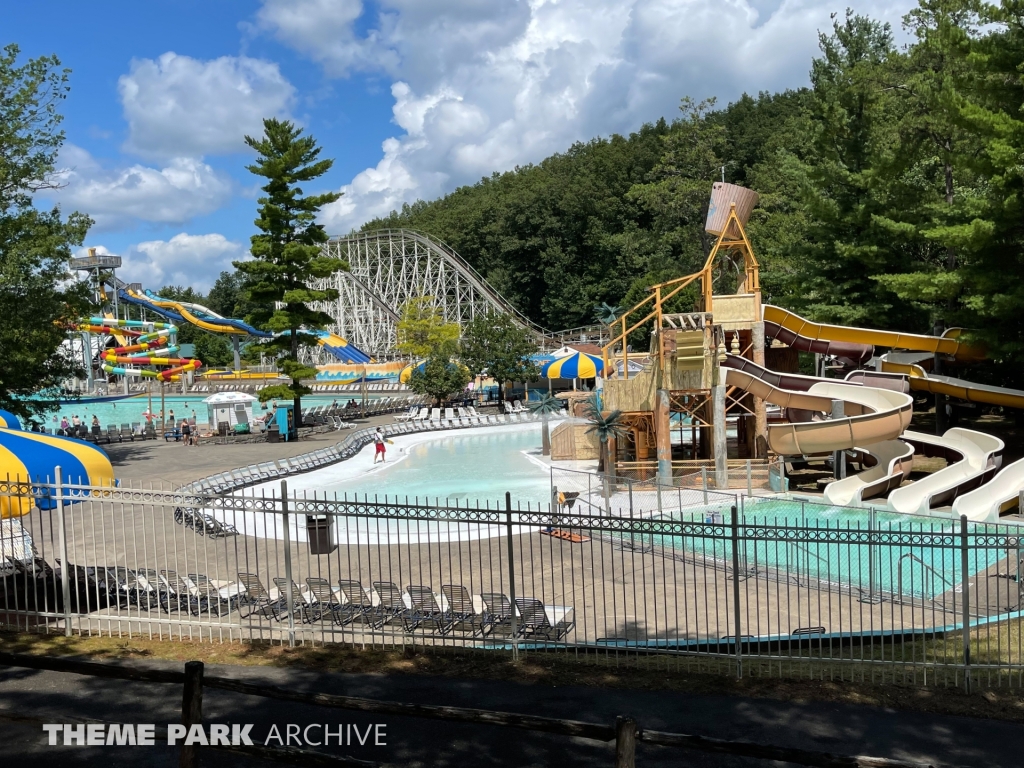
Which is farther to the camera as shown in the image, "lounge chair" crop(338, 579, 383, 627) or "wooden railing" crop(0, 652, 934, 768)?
"lounge chair" crop(338, 579, 383, 627)

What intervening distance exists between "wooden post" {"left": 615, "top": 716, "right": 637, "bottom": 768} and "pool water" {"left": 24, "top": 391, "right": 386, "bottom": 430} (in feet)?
159

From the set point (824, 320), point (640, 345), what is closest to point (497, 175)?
point (640, 345)

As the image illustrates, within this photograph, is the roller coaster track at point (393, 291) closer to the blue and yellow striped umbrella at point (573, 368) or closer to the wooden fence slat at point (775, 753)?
the blue and yellow striped umbrella at point (573, 368)

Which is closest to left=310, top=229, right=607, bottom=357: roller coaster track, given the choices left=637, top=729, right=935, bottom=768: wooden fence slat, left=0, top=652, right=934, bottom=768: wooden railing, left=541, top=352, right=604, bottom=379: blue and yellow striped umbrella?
left=541, top=352, right=604, bottom=379: blue and yellow striped umbrella

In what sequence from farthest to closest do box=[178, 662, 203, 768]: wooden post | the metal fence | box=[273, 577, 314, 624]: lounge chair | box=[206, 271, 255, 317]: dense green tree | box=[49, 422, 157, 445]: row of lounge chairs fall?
box=[206, 271, 255, 317]: dense green tree
box=[49, 422, 157, 445]: row of lounge chairs
box=[273, 577, 314, 624]: lounge chair
the metal fence
box=[178, 662, 203, 768]: wooden post

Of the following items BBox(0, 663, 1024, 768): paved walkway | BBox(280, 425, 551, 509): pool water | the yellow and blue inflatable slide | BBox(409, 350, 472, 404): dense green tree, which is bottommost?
BBox(280, 425, 551, 509): pool water

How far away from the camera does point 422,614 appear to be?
9672 mm

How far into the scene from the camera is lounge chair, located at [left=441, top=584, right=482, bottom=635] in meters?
9.52

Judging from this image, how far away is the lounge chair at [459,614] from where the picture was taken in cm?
952

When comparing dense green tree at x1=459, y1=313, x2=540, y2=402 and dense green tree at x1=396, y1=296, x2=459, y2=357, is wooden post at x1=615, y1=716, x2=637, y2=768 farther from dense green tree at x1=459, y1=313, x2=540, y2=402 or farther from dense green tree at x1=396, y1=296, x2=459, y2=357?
dense green tree at x1=396, y1=296, x2=459, y2=357

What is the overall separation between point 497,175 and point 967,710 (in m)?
114

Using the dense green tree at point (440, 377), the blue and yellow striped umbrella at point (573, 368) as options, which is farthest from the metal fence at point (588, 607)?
the dense green tree at point (440, 377)

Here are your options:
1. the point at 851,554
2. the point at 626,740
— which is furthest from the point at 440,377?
the point at 626,740

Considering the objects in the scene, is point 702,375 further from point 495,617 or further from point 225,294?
point 225,294
